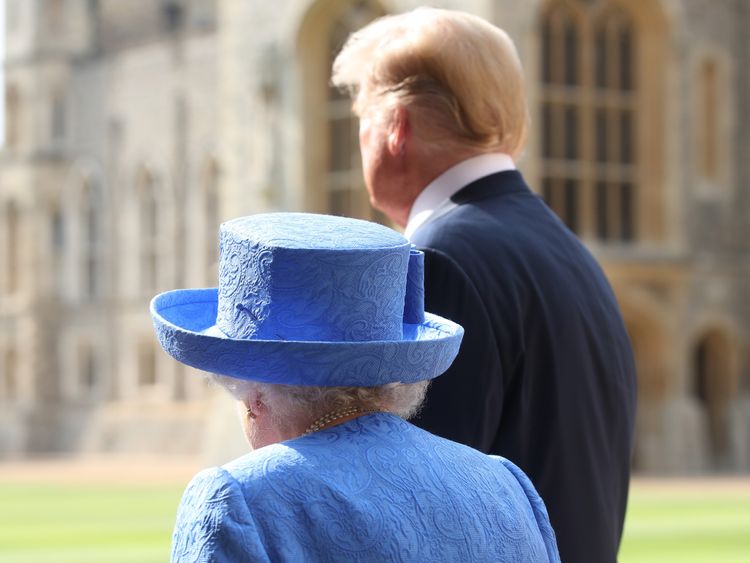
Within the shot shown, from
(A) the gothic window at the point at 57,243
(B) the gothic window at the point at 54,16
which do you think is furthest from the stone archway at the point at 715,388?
(B) the gothic window at the point at 54,16

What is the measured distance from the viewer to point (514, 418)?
275 cm

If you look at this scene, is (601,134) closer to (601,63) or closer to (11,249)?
(601,63)

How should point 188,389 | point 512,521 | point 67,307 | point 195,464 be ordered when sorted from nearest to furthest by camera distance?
point 512,521, point 195,464, point 188,389, point 67,307

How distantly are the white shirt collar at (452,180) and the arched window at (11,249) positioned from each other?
107ft

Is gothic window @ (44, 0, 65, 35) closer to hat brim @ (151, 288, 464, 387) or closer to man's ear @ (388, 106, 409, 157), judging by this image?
man's ear @ (388, 106, 409, 157)

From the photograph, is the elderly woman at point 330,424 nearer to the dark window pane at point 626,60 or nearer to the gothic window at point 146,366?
the dark window pane at point 626,60

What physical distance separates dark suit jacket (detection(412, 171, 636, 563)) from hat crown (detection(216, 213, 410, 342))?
702 millimetres

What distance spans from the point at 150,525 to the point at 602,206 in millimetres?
8959

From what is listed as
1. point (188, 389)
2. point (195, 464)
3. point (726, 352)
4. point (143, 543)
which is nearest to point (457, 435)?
point (143, 543)

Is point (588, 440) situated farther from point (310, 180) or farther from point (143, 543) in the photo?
point (310, 180)

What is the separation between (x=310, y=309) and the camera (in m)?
1.91

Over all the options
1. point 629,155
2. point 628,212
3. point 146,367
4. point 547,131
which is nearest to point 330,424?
point 547,131

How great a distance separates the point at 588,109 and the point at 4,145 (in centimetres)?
1922

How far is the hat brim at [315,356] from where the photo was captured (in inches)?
74.4
